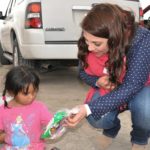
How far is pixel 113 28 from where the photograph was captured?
2.86m

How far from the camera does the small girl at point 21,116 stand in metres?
2.95

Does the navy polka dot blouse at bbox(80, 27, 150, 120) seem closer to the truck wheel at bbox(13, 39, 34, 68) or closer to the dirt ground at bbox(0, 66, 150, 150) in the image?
the dirt ground at bbox(0, 66, 150, 150)

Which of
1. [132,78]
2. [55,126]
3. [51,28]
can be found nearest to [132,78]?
[132,78]

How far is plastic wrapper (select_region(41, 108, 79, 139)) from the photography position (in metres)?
2.81

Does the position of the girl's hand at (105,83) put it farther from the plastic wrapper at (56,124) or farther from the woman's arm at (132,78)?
the plastic wrapper at (56,124)

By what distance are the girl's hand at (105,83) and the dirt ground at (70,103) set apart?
802 millimetres

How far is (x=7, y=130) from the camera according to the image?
304cm

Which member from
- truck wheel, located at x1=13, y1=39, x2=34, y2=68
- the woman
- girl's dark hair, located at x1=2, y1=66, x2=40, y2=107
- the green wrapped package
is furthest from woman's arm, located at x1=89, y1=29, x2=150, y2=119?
truck wheel, located at x1=13, y1=39, x2=34, y2=68

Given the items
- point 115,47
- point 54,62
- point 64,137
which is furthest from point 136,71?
point 54,62

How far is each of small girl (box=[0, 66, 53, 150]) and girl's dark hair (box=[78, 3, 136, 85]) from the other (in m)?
0.50

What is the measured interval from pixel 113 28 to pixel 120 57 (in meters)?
0.23

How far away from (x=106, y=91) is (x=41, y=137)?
0.65 m

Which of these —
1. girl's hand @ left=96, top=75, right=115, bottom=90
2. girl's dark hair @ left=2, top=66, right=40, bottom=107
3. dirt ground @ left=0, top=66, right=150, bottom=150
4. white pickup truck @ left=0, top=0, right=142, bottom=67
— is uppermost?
girl's dark hair @ left=2, top=66, right=40, bottom=107

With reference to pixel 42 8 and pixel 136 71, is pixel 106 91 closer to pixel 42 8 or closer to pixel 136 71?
pixel 136 71
